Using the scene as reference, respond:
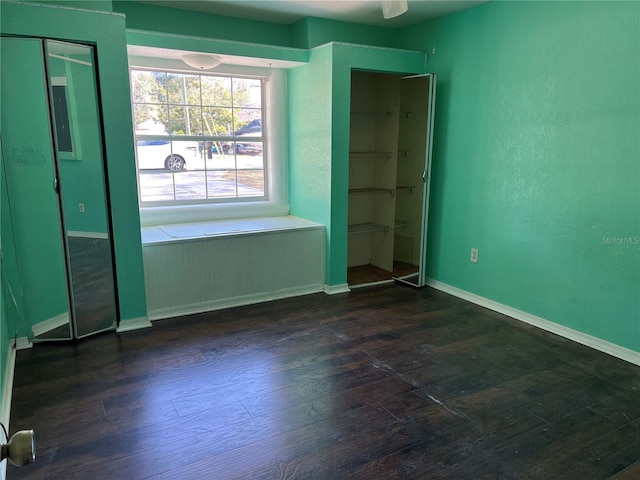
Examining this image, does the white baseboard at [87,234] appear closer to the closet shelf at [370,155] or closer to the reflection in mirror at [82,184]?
the reflection in mirror at [82,184]

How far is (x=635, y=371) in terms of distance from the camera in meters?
2.65

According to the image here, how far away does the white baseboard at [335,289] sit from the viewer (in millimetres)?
4066

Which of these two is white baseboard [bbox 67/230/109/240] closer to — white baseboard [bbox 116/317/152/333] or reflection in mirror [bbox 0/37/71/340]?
reflection in mirror [bbox 0/37/71/340]

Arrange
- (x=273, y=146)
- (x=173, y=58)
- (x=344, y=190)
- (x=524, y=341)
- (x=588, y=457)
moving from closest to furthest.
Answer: (x=588, y=457)
(x=524, y=341)
(x=173, y=58)
(x=344, y=190)
(x=273, y=146)

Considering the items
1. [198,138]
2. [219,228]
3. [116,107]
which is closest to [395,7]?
[116,107]

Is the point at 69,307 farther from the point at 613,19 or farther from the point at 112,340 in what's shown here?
the point at 613,19

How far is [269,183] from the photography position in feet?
14.7

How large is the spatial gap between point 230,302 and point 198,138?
1.55 metres

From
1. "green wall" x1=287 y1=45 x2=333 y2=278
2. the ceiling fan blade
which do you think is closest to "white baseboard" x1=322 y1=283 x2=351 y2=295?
"green wall" x1=287 y1=45 x2=333 y2=278

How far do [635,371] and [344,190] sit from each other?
2472 millimetres

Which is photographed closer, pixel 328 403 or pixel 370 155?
pixel 328 403

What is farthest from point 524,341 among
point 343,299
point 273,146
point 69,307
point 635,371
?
point 69,307

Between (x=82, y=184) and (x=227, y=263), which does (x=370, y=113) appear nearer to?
(x=227, y=263)

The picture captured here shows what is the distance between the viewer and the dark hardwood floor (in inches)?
74.1
